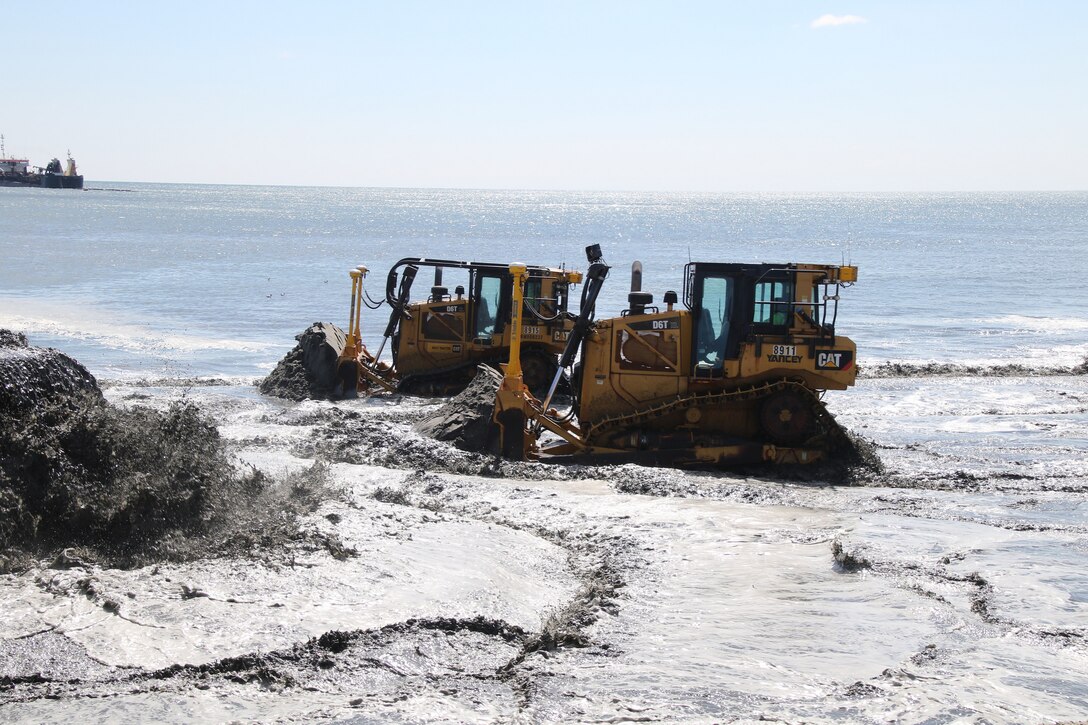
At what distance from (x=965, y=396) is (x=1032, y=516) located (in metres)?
9.11

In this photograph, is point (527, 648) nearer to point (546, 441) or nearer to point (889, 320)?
point (546, 441)

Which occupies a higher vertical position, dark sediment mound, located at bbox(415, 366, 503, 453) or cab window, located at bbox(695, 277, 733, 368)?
cab window, located at bbox(695, 277, 733, 368)

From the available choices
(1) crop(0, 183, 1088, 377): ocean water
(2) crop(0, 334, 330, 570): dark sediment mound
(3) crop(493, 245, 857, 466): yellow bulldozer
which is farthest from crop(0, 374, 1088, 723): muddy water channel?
(1) crop(0, 183, 1088, 377): ocean water

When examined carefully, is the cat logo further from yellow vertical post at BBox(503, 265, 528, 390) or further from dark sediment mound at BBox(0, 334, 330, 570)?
dark sediment mound at BBox(0, 334, 330, 570)

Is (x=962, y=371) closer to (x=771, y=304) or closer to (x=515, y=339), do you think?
(x=771, y=304)

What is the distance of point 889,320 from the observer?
34.4m

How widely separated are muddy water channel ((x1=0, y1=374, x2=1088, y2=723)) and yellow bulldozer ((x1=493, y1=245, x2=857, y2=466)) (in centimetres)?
113

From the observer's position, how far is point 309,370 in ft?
64.0

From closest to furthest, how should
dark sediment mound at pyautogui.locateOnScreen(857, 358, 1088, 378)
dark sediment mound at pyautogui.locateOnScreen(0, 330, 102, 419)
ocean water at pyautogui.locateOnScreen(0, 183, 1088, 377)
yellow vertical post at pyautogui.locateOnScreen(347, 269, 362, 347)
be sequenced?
dark sediment mound at pyautogui.locateOnScreen(0, 330, 102, 419) → yellow vertical post at pyautogui.locateOnScreen(347, 269, 362, 347) → dark sediment mound at pyautogui.locateOnScreen(857, 358, 1088, 378) → ocean water at pyautogui.locateOnScreen(0, 183, 1088, 377)

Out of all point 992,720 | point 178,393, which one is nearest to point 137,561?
point 992,720

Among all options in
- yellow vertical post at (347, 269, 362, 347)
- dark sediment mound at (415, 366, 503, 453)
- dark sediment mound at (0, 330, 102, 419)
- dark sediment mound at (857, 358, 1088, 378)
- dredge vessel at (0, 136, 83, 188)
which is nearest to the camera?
dark sediment mound at (0, 330, 102, 419)

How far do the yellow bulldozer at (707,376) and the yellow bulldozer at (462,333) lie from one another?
5.38 m

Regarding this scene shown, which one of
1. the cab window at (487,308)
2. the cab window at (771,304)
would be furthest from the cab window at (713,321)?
the cab window at (487,308)

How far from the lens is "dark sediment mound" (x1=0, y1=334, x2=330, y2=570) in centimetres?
747
